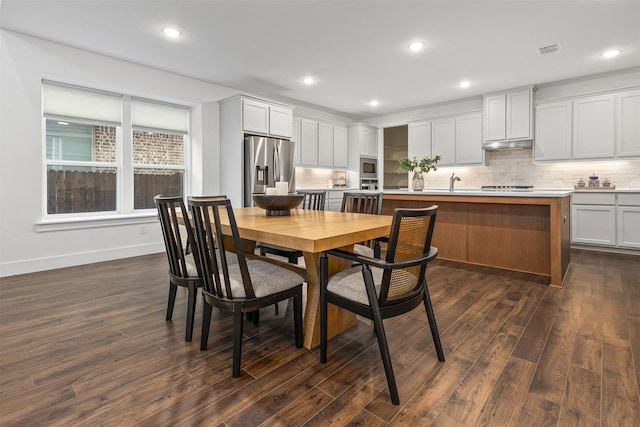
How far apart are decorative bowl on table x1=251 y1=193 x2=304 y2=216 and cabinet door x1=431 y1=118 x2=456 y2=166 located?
474 cm

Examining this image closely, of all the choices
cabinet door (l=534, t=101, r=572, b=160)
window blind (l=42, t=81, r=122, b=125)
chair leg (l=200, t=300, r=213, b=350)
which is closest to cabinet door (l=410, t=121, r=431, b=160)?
cabinet door (l=534, t=101, r=572, b=160)

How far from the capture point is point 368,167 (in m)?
7.40

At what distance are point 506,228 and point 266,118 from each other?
372 cm

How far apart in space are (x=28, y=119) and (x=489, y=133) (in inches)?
252

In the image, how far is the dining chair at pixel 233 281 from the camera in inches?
63.9

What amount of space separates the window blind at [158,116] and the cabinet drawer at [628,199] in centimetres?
630

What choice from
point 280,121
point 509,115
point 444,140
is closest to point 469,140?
point 444,140

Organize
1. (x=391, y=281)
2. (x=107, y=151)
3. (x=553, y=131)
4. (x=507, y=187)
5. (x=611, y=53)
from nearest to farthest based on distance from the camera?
(x=391, y=281)
(x=611, y=53)
(x=107, y=151)
(x=553, y=131)
(x=507, y=187)

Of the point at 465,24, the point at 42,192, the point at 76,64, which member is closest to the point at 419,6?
the point at 465,24

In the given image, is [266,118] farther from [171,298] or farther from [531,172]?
[531,172]

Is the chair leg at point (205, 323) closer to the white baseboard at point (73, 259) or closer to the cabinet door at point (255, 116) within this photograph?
the white baseboard at point (73, 259)

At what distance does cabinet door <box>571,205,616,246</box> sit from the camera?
4.55 m

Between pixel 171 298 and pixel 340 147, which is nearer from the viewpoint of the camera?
pixel 171 298

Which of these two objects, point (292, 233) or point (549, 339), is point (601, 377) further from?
point (292, 233)
